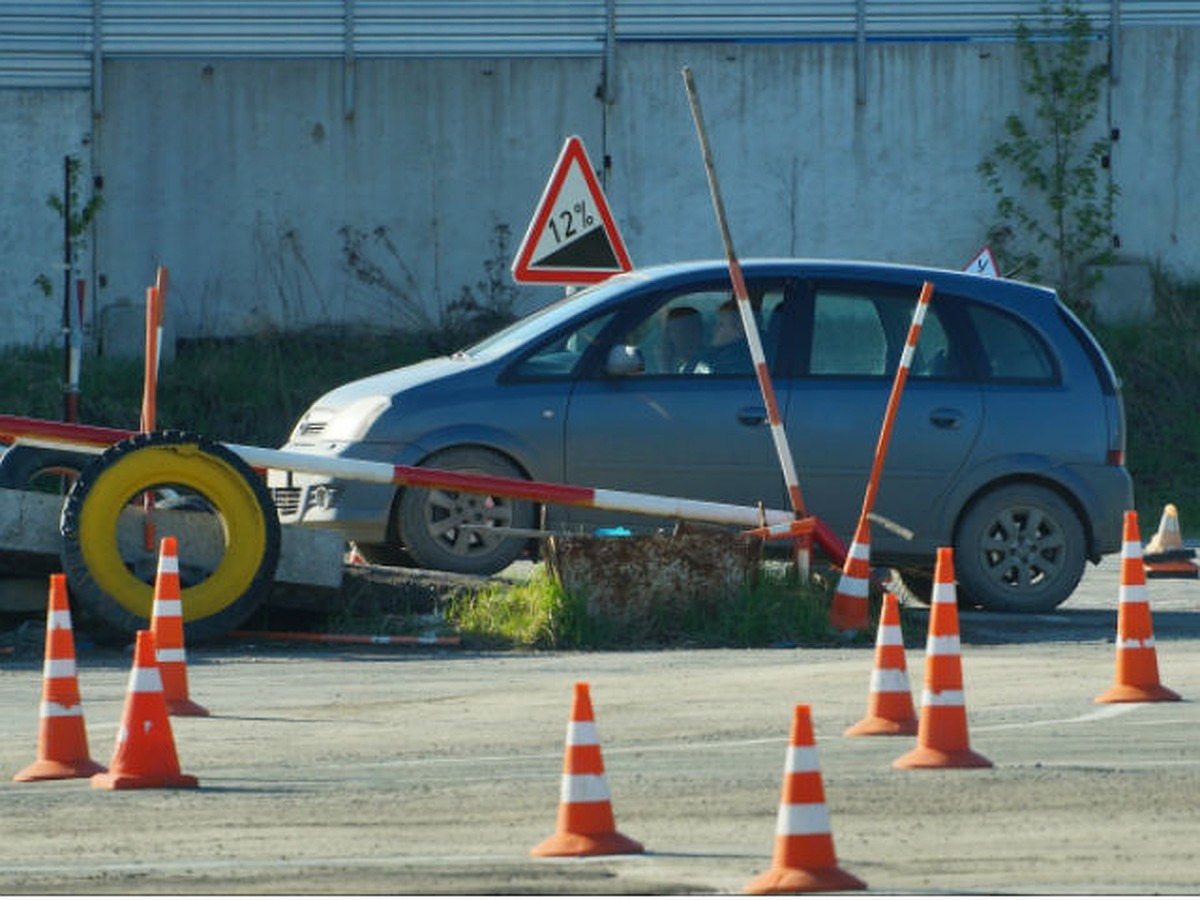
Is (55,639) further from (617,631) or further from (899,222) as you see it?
(899,222)

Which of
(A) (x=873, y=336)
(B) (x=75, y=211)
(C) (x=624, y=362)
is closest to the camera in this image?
(C) (x=624, y=362)

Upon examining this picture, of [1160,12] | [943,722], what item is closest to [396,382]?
[943,722]

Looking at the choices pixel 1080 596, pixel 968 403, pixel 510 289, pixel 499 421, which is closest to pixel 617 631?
pixel 499 421

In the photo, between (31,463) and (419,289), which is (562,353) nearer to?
(31,463)

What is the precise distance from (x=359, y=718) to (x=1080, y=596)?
7014mm

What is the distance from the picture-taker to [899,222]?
2933 centimetres

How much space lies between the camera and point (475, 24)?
29.3 metres

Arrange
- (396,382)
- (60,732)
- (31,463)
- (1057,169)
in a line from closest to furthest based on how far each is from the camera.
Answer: (60,732) < (31,463) < (396,382) < (1057,169)

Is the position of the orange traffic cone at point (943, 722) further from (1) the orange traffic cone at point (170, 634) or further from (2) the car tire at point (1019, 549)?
(2) the car tire at point (1019, 549)

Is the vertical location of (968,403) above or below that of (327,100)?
below

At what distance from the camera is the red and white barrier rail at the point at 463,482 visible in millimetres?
13695

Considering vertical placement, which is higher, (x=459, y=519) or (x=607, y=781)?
(x=459, y=519)

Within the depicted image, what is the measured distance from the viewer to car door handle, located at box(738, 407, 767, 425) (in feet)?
47.7

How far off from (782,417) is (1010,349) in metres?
1.39
